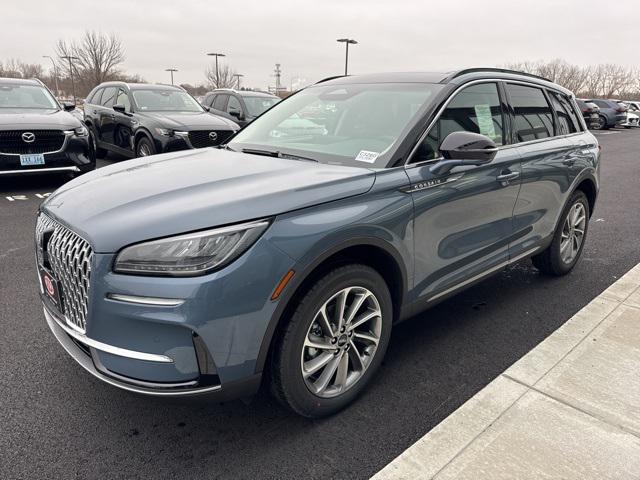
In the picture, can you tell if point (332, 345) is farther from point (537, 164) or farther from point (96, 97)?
point (96, 97)

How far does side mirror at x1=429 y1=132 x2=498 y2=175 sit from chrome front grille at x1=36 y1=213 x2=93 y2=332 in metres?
1.78

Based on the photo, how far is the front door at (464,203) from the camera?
2703 mm

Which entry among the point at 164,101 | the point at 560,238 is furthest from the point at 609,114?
the point at 560,238

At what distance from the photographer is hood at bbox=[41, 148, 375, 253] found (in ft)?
6.48

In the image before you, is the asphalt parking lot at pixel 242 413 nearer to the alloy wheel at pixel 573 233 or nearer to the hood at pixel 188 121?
the alloy wheel at pixel 573 233

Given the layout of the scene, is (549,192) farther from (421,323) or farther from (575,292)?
(421,323)

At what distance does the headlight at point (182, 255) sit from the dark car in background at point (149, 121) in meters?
6.57

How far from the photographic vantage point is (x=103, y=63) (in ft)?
150

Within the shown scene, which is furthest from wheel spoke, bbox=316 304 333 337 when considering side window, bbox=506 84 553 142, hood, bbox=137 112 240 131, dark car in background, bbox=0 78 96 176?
hood, bbox=137 112 240 131

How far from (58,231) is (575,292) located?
12.6ft

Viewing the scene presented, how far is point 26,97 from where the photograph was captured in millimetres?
8078

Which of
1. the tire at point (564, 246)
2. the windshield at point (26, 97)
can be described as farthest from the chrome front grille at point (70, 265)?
the windshield at point (26, 97)

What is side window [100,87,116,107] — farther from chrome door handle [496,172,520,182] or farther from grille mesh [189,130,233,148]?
chrome door handle [496,172,520,182]

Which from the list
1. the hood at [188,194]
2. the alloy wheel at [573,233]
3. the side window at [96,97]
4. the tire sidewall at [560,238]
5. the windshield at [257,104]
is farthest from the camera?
the windshield at [257,104]
